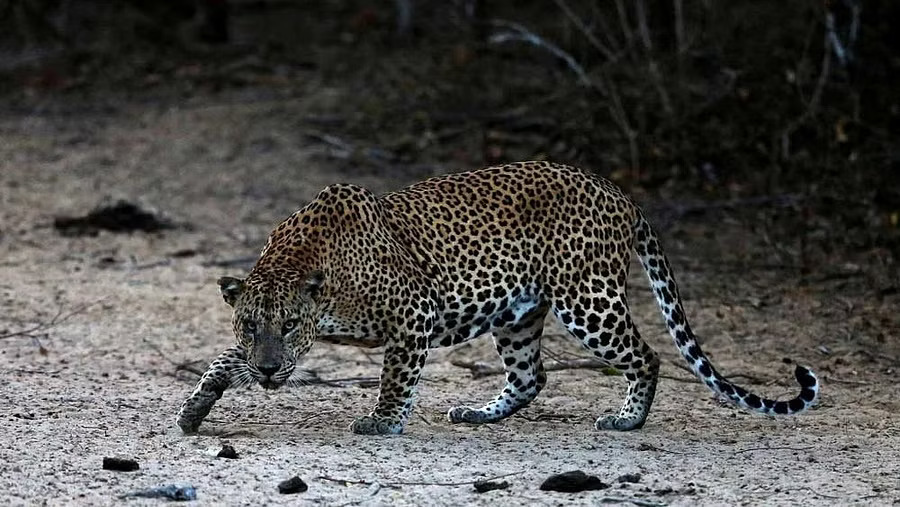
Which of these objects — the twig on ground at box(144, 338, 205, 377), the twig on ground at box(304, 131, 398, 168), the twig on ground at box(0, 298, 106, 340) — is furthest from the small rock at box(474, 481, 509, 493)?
the twig on ground at box(304, 131, 398, 168)

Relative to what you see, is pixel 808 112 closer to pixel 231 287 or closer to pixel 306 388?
pixel 306 388

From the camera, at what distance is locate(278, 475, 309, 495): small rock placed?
6.77 metres

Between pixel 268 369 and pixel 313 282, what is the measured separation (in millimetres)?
455

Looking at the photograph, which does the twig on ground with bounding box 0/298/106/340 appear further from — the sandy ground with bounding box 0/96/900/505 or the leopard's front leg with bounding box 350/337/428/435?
the leopard's front leg with bounding box 350/337/428/435

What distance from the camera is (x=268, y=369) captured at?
7.44m

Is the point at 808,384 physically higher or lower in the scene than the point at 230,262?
higher

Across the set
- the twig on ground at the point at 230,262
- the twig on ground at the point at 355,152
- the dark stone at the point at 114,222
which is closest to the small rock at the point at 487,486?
the twig on ground at the point at 230,262

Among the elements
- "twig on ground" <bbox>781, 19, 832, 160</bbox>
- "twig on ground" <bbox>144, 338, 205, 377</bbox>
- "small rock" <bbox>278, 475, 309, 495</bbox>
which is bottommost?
"twig on ground" <bbox>144, 338, 205, 377</bbox>

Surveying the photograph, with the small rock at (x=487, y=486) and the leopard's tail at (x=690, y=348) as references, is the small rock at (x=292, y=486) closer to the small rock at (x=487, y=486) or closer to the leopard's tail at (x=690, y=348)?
the small rock at (x=487, y=486)

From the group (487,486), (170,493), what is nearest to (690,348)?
(487,486)

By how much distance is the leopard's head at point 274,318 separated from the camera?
748 centimetres

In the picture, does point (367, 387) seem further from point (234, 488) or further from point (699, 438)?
point (234, 488)

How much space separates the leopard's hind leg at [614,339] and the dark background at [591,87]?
421 centimetres

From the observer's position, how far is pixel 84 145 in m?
16.0
